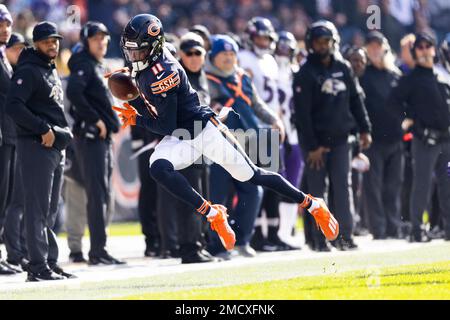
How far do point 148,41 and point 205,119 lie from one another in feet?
2.69

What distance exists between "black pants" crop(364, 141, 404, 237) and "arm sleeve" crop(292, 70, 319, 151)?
6.98 feet

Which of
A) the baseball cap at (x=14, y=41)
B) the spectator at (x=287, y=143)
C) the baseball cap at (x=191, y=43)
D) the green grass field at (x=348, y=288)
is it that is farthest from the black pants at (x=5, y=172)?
the spectator at (x=287, y=143)

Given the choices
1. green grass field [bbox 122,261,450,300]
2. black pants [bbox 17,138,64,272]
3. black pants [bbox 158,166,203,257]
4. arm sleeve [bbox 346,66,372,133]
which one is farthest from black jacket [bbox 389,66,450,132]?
black pants [bbox 17,138,64,272]

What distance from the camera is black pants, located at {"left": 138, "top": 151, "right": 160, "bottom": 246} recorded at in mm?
12867

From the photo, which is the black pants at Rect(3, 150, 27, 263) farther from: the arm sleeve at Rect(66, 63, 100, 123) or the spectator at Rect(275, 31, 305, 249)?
the spectator at Rect(275, 31, 305, 249)

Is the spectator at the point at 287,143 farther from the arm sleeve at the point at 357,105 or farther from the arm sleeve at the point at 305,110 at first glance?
the arm sleeve at the point at 357,105

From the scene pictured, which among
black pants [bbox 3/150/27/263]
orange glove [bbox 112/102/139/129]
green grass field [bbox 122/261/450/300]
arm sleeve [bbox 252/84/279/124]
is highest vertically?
arm sleeve [bbox 252/84/279/124]

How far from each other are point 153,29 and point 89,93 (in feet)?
7.30

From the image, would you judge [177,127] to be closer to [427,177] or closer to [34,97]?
[34,97]

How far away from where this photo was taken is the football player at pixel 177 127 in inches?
383

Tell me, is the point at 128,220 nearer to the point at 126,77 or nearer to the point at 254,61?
the point at 254,61

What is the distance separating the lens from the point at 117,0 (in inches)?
862

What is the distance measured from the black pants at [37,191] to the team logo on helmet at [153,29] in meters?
1.31
